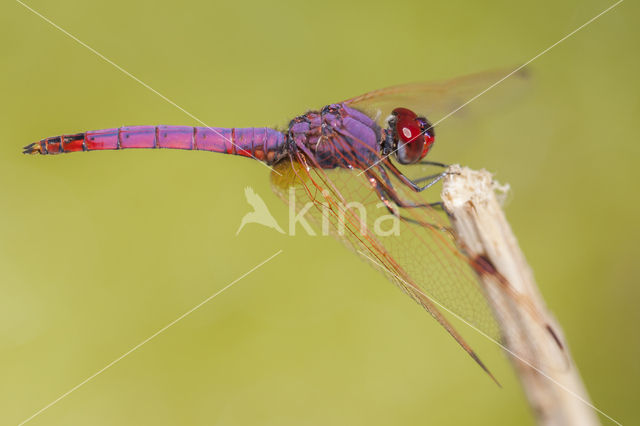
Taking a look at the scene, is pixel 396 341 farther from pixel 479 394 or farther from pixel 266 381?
pixel 266 381

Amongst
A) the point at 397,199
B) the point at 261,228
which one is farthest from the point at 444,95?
the point at 261,228

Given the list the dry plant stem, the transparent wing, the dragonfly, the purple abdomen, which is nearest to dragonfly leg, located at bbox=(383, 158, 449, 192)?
the dragonfly

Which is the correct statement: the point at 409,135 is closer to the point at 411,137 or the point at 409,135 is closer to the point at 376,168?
the point at 411,137

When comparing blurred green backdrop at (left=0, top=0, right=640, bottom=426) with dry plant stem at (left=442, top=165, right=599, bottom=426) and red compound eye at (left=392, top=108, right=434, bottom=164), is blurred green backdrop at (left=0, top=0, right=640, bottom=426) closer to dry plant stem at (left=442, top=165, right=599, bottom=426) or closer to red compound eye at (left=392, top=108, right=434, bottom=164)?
red compound eye at (left=392, top=108, right=434, bottom=164)

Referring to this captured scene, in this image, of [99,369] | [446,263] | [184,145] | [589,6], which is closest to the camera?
[446,263]

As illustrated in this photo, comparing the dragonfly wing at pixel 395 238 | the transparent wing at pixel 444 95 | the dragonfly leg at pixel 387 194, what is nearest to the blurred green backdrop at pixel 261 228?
the transparent wing at pixel 444 95

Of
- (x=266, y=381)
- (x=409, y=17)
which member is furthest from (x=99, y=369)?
(x=409, y=17)
